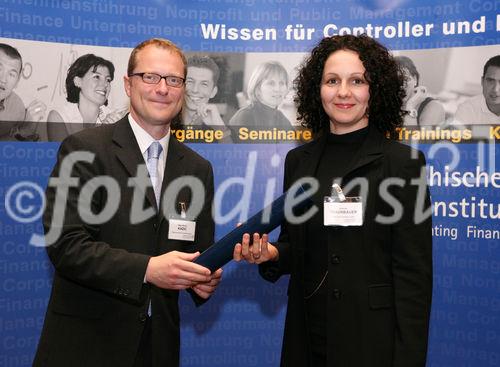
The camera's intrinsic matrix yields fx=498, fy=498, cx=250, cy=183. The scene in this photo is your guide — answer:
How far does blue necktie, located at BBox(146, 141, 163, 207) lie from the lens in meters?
2.12

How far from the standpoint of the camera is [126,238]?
6.64ft

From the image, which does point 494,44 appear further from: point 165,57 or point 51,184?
point 51,184

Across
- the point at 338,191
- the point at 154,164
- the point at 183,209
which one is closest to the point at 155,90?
the point at 154,164

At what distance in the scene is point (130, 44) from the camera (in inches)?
139

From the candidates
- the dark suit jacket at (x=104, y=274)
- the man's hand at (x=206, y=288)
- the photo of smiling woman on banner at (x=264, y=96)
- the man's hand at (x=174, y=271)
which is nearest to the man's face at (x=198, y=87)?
the photo of smiling woman on banner at (x=264, y=96)

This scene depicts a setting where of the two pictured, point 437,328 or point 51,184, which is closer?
point 51,184

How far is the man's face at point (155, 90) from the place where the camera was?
216cm

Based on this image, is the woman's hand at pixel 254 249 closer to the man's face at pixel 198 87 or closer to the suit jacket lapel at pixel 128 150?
the suit jacket lapel at pixel 128 150

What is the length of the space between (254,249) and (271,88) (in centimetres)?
188

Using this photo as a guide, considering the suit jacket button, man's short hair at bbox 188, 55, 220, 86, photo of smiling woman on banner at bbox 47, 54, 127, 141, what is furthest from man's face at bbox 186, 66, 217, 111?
the suit jacket button

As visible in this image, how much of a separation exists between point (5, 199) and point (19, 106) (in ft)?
2.04

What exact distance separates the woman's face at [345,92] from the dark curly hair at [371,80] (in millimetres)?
34

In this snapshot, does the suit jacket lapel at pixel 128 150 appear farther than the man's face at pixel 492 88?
No

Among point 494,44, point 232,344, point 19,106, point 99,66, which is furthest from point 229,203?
point 494,44
